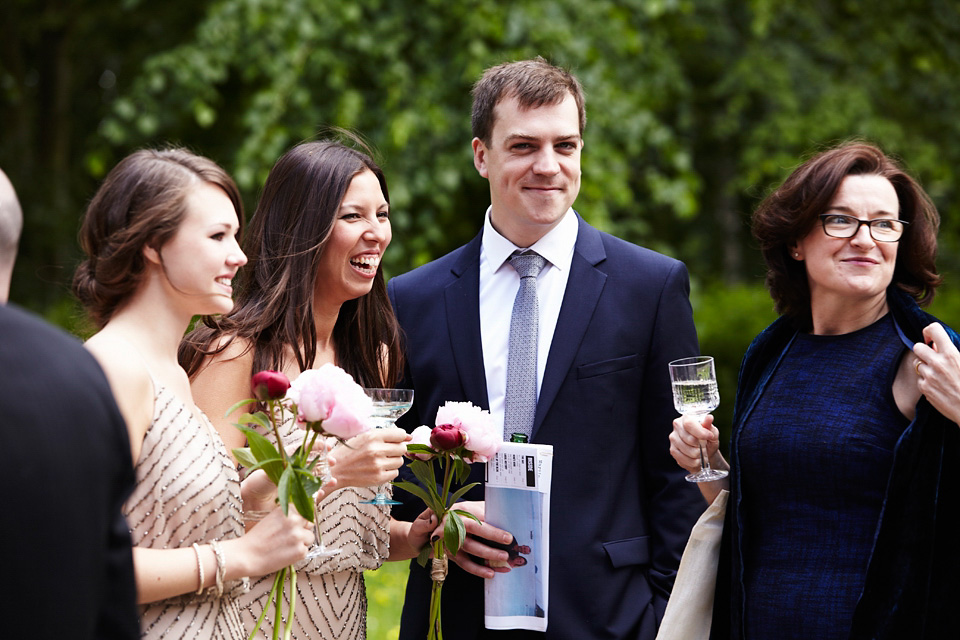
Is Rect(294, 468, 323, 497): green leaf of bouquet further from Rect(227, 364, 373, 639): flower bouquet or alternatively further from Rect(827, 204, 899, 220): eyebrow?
Rect(827, 204, 899, 220): eyebrow

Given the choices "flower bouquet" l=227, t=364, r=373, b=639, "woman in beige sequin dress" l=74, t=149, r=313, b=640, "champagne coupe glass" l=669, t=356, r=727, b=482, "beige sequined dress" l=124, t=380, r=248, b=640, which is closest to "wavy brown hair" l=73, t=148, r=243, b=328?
"woman in beige sequin dress" l=74, t=149, r=313, b=640

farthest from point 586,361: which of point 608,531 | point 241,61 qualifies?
point 241,61

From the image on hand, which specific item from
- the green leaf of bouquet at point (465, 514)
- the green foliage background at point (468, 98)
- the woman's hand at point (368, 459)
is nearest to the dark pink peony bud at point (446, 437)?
the woman's hand at point (368, 459)

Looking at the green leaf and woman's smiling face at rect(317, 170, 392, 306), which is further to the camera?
woman's smiling face at rect(317, 170, 392, 306)

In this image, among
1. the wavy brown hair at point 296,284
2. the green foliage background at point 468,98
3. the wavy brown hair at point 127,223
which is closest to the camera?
the wavy brown hair at point 127,223

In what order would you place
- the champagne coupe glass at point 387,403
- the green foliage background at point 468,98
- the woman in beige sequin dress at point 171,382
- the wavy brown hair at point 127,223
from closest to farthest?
the woman in beige sequin dress at point 171,382 → the wavy brown hair at point 127,223 → the champagne coupe glass at point 387,403 → the green foliage background at point 468,98

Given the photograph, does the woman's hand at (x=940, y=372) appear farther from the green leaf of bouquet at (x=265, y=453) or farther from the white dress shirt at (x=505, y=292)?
the green leaf of bouquet at (x=265, y=453)

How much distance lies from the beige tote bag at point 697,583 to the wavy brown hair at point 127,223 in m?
1.83

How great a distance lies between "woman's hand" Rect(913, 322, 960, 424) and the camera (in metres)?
2.69

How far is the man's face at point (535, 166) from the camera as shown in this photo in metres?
3.58

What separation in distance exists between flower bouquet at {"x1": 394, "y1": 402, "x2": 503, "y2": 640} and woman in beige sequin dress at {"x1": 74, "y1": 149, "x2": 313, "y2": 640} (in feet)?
1.54

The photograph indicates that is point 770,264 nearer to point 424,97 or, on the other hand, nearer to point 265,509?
point 265,509

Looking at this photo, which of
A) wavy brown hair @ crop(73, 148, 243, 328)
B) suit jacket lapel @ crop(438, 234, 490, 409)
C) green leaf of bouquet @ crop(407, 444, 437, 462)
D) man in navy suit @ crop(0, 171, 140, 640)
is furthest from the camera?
suit jacket lapel @ crop(438, 234, 490, 409)

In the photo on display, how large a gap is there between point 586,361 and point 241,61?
19.2 feet
